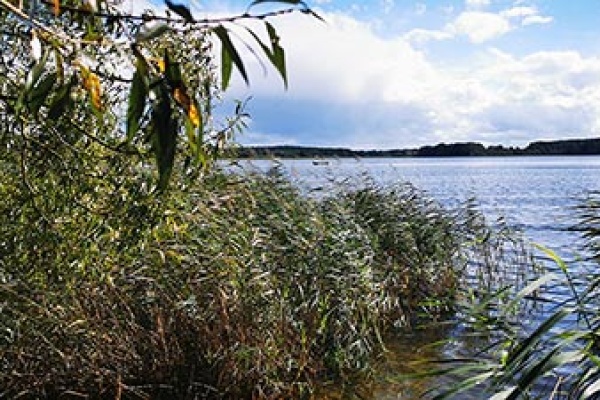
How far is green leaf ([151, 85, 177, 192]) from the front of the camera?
97cm

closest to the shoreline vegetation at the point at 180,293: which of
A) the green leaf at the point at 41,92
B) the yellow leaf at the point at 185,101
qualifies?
the green leaf at the point at 41,92

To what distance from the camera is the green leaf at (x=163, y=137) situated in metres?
0.97

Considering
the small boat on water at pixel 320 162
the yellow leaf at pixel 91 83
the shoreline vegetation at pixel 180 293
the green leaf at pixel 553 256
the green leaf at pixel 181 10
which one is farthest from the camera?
the small boat on water at pixel 320 162

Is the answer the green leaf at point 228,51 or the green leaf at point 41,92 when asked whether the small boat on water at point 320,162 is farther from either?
the green leaf at point 228,51

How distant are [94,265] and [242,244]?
1397mm

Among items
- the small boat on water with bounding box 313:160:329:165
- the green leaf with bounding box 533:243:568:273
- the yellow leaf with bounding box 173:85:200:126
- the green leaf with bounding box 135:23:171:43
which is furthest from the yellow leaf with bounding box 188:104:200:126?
the small boat on water with bounding box 313:160:329:165

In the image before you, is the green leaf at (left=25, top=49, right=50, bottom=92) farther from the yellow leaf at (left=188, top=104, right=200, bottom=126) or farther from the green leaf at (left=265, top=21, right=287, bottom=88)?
the green leaf at (left=265, top=21, right=287, bottom=88)

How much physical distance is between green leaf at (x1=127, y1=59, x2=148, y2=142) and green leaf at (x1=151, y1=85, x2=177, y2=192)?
0.08ft

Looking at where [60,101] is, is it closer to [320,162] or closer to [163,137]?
[163,137]

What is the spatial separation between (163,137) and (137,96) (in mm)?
78

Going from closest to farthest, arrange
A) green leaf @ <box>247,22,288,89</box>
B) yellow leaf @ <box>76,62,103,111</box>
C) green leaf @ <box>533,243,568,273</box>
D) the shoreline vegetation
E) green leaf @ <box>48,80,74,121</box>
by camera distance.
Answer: green leaf @ <box>247,22,288,89</box>
yellow leaf @ <box>76,62,103,111</box>
green leaf @ <box>48,80,74,121</box>
green leaf @ <box>533,243,568,273</box>
the shoreline vegetation

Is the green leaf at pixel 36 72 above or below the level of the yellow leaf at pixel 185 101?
above

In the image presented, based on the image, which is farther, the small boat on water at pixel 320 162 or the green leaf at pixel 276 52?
the small boat on water at pixel 320 162

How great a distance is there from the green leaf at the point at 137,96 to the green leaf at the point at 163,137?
0.02 metres
